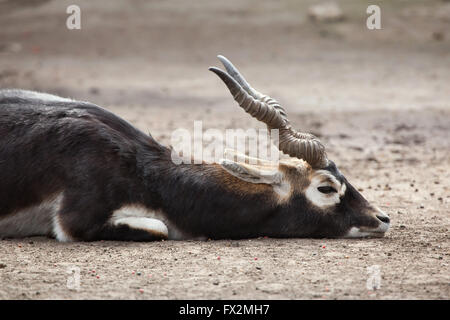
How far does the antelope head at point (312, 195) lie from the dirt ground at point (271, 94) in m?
0.14

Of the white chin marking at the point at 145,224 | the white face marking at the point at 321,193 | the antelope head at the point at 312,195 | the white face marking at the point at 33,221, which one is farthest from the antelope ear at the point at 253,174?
the white face marking at the point at 33,221

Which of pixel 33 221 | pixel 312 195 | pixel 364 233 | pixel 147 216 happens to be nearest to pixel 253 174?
pixel 312 195

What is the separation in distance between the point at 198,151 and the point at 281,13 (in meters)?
10.7

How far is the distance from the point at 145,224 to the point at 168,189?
369 millimetres

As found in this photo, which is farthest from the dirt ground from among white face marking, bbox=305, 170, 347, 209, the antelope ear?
the antelope ear

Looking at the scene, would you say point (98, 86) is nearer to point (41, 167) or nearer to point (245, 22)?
point (245, 22)

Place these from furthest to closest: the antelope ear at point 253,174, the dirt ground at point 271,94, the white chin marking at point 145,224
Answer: the antelope ear at point 253,174, the white chin marking at point 145,224, the dirt ground at point 271,94

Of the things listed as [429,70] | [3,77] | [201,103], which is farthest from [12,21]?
[429,70]

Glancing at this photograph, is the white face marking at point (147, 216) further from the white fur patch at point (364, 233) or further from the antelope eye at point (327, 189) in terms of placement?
the white fur patch at point (364, 233)

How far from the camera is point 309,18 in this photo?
63.3ft

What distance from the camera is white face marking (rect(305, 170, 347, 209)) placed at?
6.36 metres

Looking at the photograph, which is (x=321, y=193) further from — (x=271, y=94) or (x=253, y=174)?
(x=271, y=94)

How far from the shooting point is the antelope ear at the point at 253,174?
20.7 feet

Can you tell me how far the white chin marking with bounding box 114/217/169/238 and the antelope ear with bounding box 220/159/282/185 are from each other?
28.5 inches
